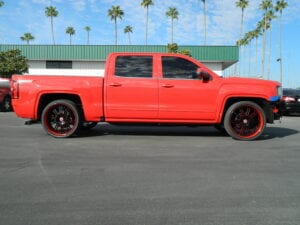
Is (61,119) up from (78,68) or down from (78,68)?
down

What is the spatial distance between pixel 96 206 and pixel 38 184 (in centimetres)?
108

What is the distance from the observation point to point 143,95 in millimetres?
7082

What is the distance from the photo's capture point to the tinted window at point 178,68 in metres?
7.19

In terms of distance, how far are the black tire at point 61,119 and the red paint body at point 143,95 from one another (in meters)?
0.23

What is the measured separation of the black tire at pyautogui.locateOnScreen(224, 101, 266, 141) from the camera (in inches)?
283

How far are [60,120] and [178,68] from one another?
9.50ft

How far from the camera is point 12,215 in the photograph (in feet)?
10.5

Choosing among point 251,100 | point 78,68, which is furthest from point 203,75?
point 78,68

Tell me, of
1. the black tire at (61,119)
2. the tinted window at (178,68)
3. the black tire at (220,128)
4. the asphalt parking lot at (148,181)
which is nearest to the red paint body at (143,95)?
the tinted window at (178,68)

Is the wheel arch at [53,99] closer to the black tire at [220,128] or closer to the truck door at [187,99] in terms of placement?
the truck door at [187,99]

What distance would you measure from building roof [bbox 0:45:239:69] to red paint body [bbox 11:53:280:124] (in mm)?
28249

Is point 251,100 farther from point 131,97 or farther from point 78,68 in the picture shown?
point 78,68

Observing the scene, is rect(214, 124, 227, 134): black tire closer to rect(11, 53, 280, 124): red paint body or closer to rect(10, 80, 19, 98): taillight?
rect(11, 53, 280, 124): red paint body

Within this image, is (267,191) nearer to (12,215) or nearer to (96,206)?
(96,206)
